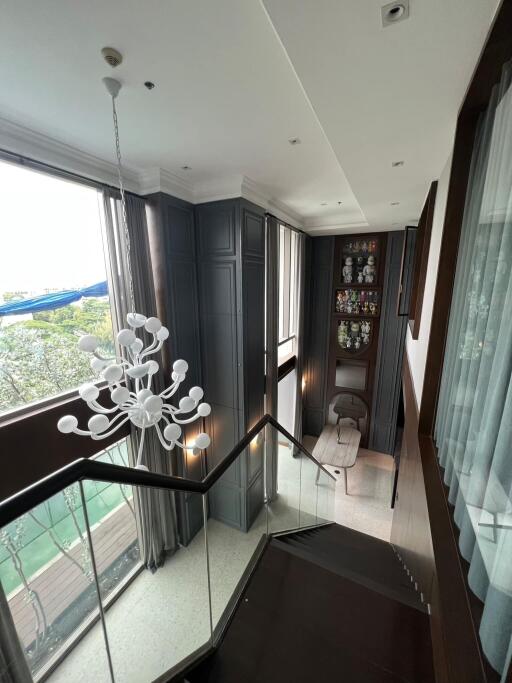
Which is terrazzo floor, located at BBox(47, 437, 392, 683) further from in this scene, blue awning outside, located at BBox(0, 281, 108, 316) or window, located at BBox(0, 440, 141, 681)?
blue awning outside, located at BBox(0, 281, 108, 316)

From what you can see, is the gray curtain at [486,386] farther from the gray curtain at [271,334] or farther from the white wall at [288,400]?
the white wall at [288,400]

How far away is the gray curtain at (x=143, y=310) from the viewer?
305 cm

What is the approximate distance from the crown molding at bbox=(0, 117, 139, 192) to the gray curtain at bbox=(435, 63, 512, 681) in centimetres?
315

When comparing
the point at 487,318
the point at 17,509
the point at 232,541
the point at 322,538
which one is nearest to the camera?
the point at 17,509

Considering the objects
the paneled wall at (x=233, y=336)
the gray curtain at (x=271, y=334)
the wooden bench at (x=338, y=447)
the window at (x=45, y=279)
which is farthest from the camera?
the wooden bench at (x=338, y=447)

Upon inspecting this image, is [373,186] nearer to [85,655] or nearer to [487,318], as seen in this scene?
[487,318]

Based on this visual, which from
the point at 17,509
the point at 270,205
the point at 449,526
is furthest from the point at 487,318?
the point at 270,205

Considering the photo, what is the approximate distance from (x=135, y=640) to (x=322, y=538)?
218cm

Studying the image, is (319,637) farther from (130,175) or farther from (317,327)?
(317,327)

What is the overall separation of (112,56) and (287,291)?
480 centimetres

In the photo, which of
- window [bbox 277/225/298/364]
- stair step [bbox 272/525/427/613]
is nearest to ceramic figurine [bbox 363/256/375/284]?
window [bbox 277/225/298/364]

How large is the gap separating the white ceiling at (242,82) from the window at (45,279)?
303 mm

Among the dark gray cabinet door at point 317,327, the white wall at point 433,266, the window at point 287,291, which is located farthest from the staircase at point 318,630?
the dark gray cabinet door at point 317,327

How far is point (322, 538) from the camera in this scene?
10.1 ft
